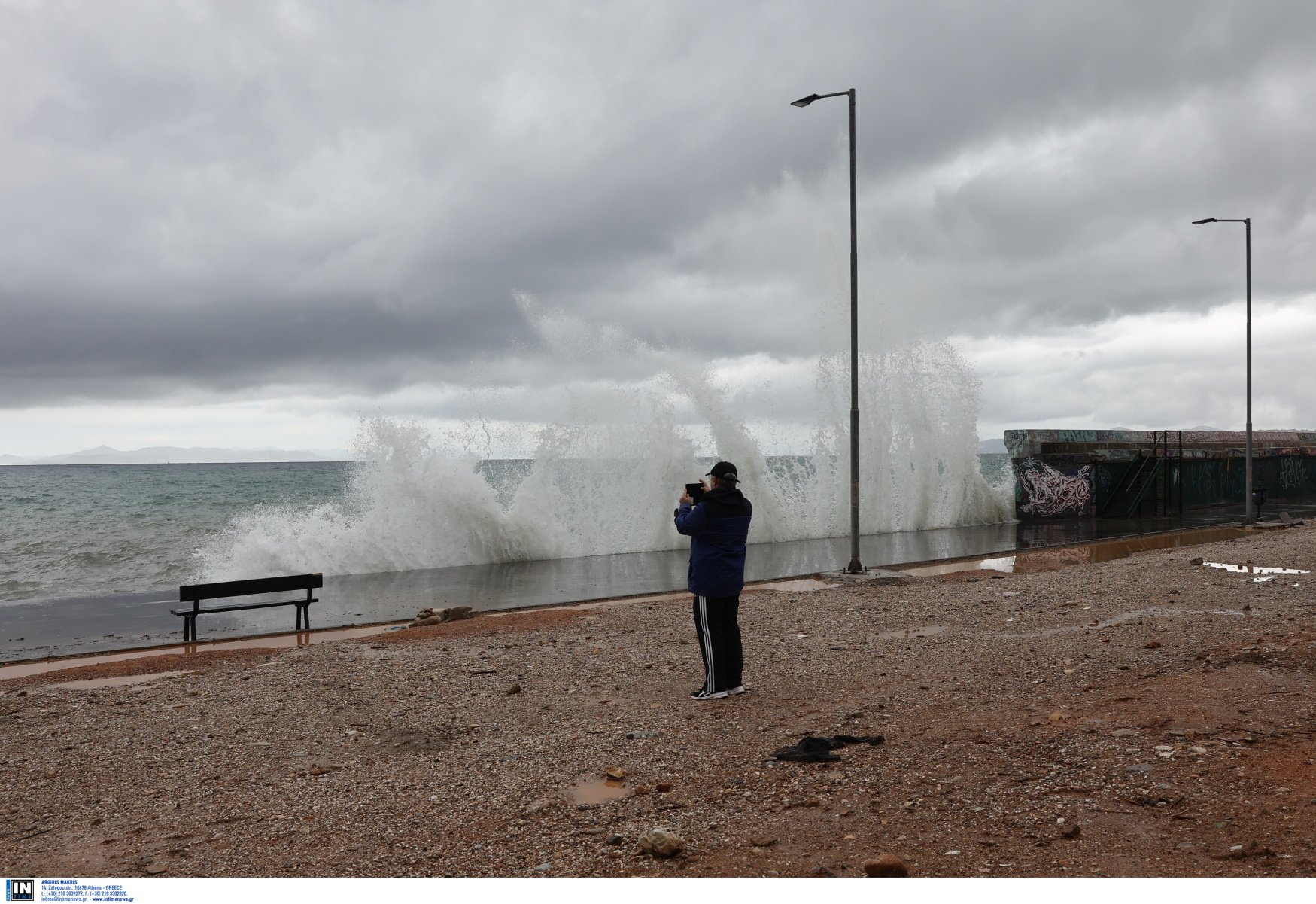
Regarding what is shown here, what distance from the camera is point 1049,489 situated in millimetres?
31656

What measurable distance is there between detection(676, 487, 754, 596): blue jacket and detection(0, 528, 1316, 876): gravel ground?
35.3 inches

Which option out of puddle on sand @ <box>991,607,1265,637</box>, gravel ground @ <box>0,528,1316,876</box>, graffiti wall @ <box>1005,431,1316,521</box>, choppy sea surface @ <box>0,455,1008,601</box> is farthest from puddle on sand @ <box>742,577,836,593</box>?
graffiti wall @ <box>1005,431,1316,521</box>

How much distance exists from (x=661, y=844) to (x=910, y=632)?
6049 millimetres

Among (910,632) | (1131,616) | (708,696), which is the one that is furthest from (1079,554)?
(708,696)

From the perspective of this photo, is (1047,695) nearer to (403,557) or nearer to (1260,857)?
(1260,857)

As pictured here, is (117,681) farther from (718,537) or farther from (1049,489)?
(1049,489)

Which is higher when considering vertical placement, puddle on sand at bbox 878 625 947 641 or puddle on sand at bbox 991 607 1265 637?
puddle on sand at bbox 991 607 1265 637

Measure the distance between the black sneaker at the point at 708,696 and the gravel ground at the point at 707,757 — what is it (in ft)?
0.61

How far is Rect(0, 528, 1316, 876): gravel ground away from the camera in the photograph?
12.2 ft

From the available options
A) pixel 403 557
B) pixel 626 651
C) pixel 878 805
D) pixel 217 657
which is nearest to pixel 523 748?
pixel 878 805

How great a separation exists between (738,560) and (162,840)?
402 centimetres

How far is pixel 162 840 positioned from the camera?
429cm

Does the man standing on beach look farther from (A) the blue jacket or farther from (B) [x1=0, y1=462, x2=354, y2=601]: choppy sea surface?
(B) [x1=0, y1=462, x2=354, y2=601]: choppy sea surface

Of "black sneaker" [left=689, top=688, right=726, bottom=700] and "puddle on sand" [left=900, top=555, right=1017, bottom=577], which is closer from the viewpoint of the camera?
"black sneaker" [left=689, top=688, right=726, bottom=700]
